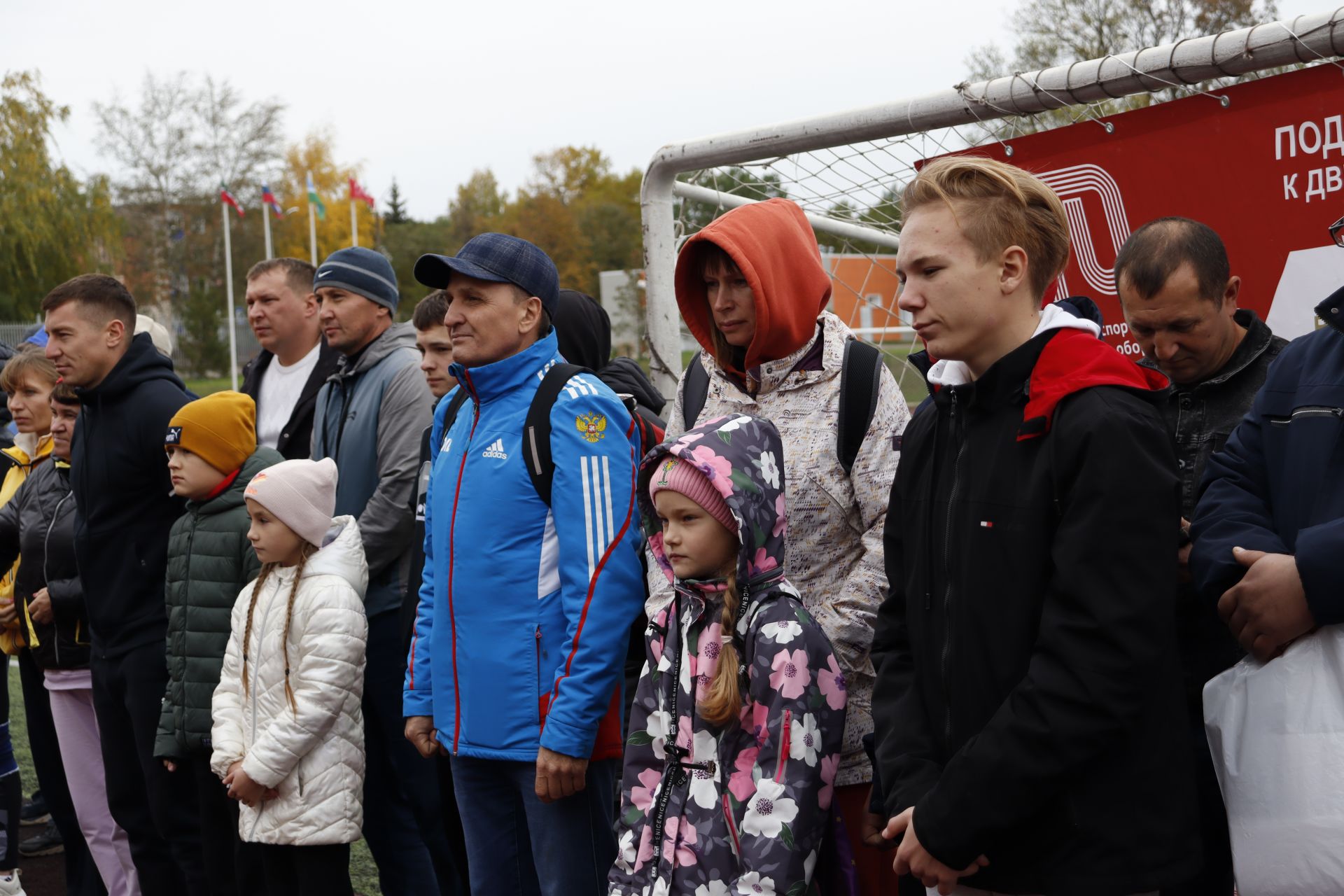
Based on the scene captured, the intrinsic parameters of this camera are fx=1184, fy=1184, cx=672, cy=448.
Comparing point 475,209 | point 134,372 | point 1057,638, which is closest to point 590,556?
point 1057,638

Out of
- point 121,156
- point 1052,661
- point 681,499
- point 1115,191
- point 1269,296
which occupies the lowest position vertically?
point 1052,661

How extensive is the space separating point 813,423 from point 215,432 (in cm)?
238

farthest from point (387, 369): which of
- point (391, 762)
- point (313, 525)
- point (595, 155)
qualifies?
point (595, 155)

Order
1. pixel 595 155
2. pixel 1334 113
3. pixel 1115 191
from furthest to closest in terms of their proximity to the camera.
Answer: pixel 595 155 < pixel 1115 191 < pixel 1334 113

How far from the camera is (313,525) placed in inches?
155

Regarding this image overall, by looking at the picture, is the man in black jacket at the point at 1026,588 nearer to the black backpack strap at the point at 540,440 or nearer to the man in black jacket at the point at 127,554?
the black backpack strap at the point at 540,440

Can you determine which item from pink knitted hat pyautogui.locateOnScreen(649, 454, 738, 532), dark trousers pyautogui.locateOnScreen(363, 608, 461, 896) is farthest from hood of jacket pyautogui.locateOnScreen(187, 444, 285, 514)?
pink knitted hat pyautogui.locateOnScreen(649, 454, 738, 532)

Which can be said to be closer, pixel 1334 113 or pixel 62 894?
pixel 1334 113

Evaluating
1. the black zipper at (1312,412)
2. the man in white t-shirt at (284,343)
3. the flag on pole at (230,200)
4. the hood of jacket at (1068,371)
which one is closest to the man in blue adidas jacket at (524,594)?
the hood of jacket at (1068,371)

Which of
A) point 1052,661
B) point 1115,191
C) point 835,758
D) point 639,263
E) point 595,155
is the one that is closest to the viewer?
point 1052,661

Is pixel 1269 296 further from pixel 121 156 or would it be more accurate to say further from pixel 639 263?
pixel 121 156

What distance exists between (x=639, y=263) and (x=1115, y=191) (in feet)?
155

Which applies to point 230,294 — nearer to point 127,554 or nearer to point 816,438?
point 127,554

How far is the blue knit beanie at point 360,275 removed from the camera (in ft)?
16.0
